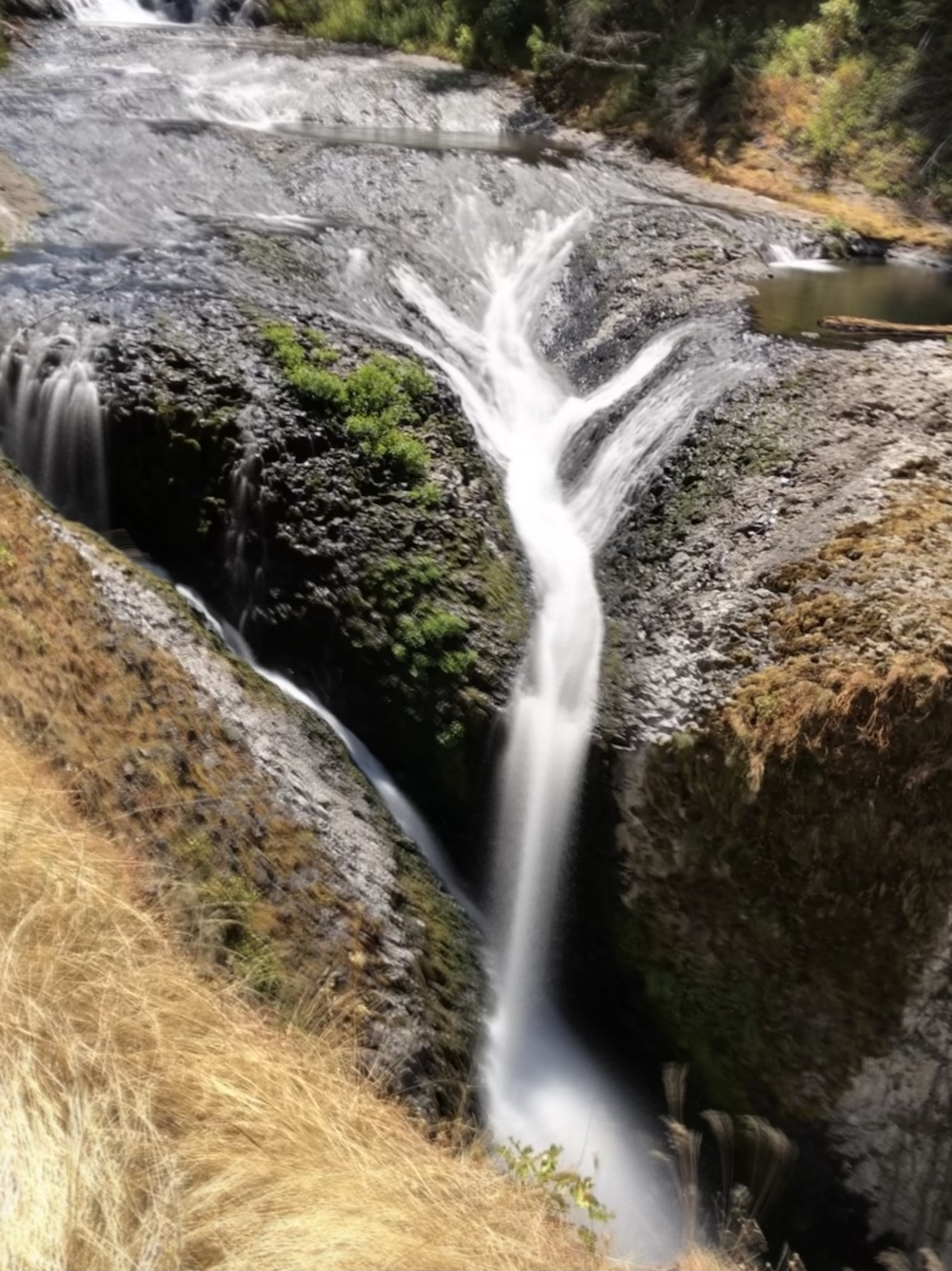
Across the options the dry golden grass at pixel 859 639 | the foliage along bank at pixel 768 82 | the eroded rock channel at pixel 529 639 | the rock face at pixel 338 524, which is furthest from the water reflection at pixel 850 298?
the rock face at pixel 338 524

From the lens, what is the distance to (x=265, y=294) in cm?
852

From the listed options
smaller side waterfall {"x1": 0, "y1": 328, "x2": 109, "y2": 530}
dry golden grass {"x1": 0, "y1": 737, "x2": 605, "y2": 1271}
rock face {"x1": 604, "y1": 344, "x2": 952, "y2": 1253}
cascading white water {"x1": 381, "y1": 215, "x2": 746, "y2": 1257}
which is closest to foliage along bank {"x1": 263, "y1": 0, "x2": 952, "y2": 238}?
cascading white water {"x1": 381, "y1": 215, "x2": 746, "y2": 1257}

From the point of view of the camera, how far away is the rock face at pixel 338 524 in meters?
6.80

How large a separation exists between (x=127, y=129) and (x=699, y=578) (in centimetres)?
1044

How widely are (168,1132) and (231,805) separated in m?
2.51

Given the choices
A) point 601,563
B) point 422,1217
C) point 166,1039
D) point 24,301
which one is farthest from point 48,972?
point 24,301

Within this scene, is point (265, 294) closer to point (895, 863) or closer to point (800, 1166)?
point (895, 863)

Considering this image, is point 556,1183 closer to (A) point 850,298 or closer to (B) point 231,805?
(B) point 231,805

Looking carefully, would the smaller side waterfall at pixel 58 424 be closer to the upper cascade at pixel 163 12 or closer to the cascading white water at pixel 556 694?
the cascading white water at pixel 556 694

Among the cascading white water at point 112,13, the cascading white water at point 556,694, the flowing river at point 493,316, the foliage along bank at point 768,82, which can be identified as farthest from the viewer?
the cascading white water at point 112,13

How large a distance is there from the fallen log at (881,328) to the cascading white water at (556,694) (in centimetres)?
118

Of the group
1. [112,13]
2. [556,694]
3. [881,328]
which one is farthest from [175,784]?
[112,13]

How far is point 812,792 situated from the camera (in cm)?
541

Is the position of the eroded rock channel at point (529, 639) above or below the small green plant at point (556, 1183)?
above
